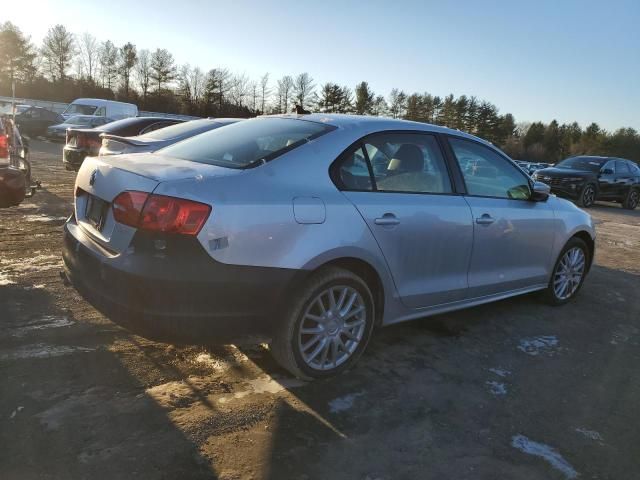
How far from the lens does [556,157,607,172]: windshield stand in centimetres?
1620

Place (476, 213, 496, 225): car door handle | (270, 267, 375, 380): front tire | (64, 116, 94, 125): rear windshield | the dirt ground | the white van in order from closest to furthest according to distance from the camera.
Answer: the dirt ground < (270, 267, 375, 380): front tire < (476, 213, 496, 225): car door handle < (64, 116, 94, 125): rear windshield < the white van

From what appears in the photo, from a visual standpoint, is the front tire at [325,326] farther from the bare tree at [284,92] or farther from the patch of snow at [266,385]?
the bare tree at [284,92]

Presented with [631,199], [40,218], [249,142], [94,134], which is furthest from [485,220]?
[631,199]

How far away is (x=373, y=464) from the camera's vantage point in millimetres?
2461

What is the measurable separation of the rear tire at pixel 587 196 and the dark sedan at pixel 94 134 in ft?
39.6

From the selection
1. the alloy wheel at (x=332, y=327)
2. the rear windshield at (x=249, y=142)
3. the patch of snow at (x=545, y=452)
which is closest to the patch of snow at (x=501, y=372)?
the patch of snow at (x=545, y=452)

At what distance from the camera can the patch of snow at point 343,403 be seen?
2928 millimetres

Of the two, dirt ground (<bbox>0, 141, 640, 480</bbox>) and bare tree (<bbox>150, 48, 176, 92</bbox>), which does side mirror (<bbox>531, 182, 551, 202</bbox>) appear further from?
bare tree (<bbox>150, 48, 176, 92</bbox>)

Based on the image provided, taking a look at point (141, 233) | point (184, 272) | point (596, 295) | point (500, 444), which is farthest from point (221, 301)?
point (596, 295)

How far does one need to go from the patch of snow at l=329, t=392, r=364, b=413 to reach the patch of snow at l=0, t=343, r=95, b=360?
1645 mm

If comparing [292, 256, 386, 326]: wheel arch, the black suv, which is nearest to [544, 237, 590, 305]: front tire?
[292, 256, 386, 326]: wheel arch

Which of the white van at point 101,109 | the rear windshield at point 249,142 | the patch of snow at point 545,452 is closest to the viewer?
the patch of snow at point 545,452

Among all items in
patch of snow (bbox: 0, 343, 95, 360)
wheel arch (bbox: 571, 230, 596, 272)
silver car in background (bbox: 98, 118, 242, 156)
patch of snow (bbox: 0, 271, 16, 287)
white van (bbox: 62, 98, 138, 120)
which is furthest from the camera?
white van (bbox: 62, 98, 138, 120)

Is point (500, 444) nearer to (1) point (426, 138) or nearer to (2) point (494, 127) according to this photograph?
(1) point (426, 138)
